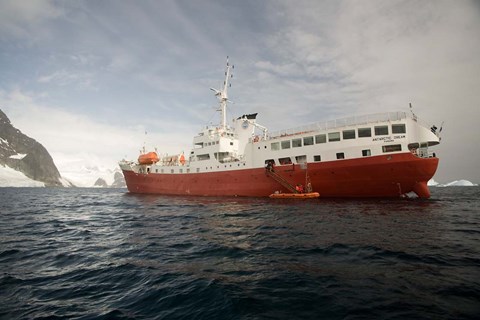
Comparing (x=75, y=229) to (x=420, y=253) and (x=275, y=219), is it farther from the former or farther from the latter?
(x=420, y=253)

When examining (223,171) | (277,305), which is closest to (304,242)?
(277,305)

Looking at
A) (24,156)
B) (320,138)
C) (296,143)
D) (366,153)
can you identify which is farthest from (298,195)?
(24,156)

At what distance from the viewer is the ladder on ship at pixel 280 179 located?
92.6 ft

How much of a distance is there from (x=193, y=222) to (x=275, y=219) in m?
5.11

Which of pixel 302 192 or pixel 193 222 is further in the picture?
pixel 302 192

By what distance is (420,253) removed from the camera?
315 inches

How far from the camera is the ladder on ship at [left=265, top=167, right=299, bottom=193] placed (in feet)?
92.6

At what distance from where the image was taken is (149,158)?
43781mm

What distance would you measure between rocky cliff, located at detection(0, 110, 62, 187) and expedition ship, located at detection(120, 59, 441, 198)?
7403 inches

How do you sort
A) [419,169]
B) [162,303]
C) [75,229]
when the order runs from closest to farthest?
1. [162,303]
2. [75,229]
3. [419,169]

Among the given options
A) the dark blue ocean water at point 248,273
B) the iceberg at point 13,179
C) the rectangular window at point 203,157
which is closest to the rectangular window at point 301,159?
the rectangular window at point 203,157

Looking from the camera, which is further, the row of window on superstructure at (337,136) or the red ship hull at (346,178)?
the row of window on superstructure at (337,136)

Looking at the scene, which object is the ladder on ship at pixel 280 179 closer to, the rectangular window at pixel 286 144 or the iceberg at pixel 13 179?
the rectangular window at pixel 286 144

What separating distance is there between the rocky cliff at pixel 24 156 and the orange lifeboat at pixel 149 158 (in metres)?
175
